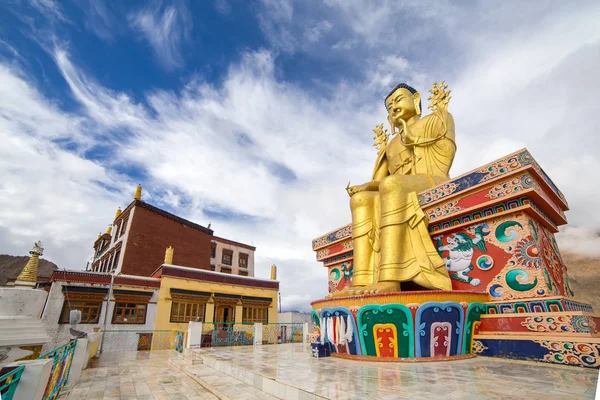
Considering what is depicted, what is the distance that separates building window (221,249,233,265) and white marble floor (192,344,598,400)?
23454 millimetres

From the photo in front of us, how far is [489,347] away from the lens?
5.54 metres

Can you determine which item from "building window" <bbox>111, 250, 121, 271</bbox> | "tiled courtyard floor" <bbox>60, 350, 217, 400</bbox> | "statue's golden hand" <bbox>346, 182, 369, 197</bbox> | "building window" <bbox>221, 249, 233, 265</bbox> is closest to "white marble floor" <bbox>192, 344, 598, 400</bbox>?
"tiled courtyard floor" <bbox>60, 350, 217, 400</bbox>

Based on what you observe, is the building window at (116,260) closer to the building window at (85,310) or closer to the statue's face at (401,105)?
the building window at (85,310)

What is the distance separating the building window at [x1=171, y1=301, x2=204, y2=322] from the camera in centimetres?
1617

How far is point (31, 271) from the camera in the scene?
4.95m

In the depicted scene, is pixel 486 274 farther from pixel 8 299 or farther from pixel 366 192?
pixel 8 299

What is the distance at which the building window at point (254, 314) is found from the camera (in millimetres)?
18339

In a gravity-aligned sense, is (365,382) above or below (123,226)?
below

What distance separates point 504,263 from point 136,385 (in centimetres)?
729

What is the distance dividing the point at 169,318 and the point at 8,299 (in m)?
13.3

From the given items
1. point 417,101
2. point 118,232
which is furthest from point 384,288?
point 118,232

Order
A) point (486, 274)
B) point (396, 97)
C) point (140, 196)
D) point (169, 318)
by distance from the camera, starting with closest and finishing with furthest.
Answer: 1. point (486, 274)
2. point (396, 97)
3. point (169, 318)
4. point (140, 196)

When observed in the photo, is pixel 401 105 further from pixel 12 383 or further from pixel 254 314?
pixel 254 314

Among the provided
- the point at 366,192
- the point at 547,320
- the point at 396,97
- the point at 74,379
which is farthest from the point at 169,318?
the point at 547,320
